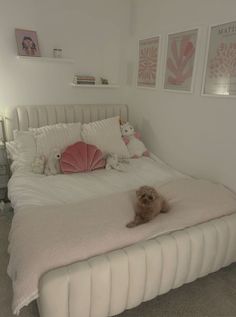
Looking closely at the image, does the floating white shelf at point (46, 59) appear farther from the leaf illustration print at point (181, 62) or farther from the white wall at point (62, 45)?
the leaf illustration print at point (181, 62)

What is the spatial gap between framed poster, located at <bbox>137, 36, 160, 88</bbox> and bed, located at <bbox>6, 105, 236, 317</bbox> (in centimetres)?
125

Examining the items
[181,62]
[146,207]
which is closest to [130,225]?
[146,207]

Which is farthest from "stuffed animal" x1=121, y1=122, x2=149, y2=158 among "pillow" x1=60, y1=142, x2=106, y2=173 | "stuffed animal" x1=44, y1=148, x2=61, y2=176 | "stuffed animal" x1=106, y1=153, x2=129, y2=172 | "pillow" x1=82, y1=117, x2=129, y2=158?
"stuffed animal" x1=44, y1=148, x2=61, y2=176

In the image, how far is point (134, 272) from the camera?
1.35 meters

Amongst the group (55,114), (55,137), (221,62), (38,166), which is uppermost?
(221,62)

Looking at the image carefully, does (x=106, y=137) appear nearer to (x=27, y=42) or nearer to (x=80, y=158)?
(x=80, y=158)

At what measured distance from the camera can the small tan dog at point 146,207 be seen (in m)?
1.54

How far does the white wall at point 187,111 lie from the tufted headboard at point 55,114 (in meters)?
0.34

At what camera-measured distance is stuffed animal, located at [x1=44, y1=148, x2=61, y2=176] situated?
7.55 ft

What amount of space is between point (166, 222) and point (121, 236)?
316 mm

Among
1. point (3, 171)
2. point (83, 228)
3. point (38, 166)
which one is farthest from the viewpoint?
point (3, 171)

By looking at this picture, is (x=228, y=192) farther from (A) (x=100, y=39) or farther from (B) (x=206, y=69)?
(A) (x=100, y=39)

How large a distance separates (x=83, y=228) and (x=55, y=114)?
1799 millimetres

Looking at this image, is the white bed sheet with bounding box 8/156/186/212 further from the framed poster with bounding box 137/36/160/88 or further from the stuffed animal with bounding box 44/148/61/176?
the framed poster with bounding box 137/36/160/88
